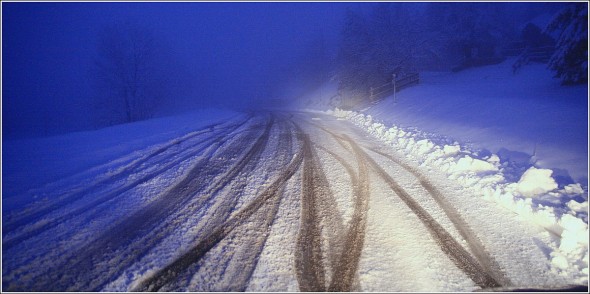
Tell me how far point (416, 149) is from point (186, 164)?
6.56m

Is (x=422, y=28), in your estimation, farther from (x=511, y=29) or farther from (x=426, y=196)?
(x=426, y=196)

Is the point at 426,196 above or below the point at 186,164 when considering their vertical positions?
below

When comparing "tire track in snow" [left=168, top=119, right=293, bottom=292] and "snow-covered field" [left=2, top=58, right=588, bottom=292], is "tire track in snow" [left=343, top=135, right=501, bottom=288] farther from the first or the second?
"tire track in snow" [left=168, top=119, right=293, bottom=292]

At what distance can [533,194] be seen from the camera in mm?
4078

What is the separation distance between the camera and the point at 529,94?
34.1 ft

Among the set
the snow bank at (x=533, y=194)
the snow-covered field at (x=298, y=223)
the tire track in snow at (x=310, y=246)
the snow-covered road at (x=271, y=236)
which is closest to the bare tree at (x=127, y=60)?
the snow-covered field at (x=298, y=223)

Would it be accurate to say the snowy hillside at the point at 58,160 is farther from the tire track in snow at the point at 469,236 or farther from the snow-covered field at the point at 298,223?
the tire track in snow at the point at 469,236

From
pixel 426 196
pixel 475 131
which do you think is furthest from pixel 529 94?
pixel 426 196

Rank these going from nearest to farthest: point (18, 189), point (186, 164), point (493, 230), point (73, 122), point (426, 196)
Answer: point (493, 230)
point (426, 196)
point (18, 189)
point (186, 164)
point (73, 122)

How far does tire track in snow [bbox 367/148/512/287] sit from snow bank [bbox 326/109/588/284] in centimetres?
62

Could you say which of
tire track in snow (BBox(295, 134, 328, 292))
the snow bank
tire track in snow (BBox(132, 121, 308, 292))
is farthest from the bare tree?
the snow bank

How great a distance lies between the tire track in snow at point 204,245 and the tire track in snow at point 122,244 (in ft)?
1.58

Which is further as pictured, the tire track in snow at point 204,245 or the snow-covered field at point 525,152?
the snow-covered field at point 525,152

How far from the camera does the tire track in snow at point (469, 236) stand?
2611 mm
